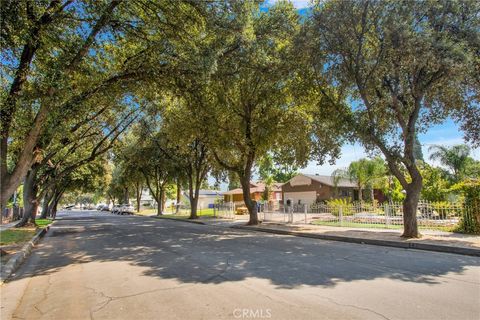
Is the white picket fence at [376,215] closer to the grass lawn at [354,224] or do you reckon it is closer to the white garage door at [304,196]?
the grass lawn at [354,224]

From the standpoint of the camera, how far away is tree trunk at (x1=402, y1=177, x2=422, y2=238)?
40.7 feet

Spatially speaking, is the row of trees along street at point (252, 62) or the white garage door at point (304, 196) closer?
the row of trees along street at point (252, 62)

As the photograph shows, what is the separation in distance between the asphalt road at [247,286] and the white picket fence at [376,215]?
20.1 feet

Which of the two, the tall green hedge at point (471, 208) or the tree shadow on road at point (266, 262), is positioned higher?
the tall green hedge at point (471, 208)

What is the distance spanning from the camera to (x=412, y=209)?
41.2 ft

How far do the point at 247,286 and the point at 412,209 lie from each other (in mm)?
9368

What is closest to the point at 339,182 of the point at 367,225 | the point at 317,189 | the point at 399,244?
the point at 317,189

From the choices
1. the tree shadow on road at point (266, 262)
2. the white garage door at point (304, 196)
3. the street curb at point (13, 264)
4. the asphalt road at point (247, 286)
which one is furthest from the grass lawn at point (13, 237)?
the white garage door at point (304, 196)

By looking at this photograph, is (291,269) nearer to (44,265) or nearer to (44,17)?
(44,265)

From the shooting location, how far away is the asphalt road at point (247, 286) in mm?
4648

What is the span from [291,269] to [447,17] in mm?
10269

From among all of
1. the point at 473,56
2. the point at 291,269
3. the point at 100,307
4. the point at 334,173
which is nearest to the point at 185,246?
the point at 291,269

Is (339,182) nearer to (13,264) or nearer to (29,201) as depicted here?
(29,201)

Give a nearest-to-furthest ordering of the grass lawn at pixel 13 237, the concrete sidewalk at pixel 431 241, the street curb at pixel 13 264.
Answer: the street curb at pixel 13 264 → the concrete sidewalk at pixel 431 241 → the grass lawn at pixel 13 237
